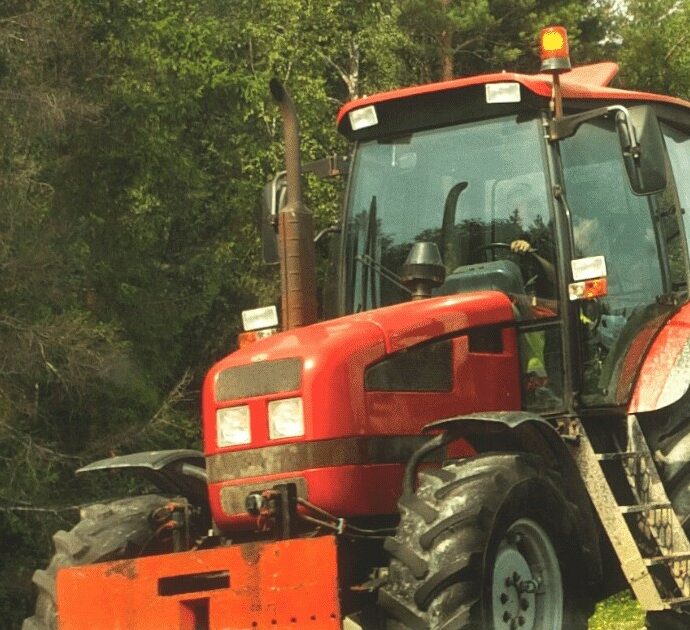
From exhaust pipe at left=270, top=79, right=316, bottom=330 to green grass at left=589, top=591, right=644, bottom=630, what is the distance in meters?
4.06

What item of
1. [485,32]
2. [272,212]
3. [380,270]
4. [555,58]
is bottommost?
[380,270]

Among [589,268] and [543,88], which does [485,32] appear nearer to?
[543,88]

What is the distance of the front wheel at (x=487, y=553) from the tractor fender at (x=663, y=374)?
97cm

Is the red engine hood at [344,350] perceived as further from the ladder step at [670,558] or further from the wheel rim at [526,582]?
the ladder step at [670,558]

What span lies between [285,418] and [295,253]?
116cm

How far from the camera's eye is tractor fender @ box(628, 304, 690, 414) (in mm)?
8680

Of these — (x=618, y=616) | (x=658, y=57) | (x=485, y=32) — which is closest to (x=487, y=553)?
(x=618, y=616)

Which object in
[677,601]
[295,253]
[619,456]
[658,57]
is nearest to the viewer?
[677,601]

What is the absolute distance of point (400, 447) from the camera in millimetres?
8055

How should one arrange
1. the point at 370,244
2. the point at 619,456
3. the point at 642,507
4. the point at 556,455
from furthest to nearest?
the point at 370,244
the point at 619,456
the point at 642,507
the point at 556,455

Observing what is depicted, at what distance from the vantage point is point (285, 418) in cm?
783

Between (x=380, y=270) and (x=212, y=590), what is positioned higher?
(x=380, y=270)

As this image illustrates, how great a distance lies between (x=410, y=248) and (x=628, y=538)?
1.87 metres

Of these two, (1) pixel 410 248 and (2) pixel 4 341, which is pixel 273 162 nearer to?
(2) pixel 4 341
